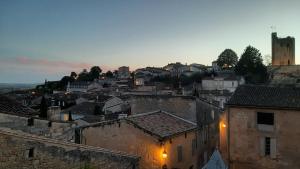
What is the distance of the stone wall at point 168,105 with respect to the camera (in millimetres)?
25812

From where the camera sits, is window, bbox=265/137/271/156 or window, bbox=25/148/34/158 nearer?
window, bbox=25/148/34/158

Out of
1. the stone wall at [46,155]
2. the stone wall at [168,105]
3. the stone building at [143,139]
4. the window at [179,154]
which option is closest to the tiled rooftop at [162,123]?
the stone building at [143,139]

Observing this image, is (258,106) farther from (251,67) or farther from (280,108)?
(251,67)

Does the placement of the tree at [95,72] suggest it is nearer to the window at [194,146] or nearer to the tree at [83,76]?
the tree at [83,76]

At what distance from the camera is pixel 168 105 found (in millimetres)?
26500

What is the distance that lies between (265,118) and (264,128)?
2.25 ft

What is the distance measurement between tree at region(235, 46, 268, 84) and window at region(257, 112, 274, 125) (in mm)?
69243

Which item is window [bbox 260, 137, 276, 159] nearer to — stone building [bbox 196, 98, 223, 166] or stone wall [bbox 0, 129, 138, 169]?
stone building [bbox 196, 98, 223, 166]

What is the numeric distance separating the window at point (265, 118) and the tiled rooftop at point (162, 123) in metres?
4.43

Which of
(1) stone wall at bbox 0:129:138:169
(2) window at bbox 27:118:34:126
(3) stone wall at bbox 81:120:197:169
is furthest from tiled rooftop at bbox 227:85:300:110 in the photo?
(2) window at bbox 27:118:34:126

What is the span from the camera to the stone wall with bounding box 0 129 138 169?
10.2 m

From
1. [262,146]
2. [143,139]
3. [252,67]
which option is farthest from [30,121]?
[252,67]

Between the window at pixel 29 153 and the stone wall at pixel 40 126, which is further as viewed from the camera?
the stone wall at pixel 40 126

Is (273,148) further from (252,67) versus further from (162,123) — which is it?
(252,67)
